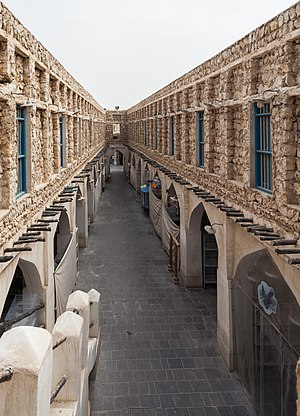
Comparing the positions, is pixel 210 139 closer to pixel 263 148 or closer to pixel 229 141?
pixel 229 141

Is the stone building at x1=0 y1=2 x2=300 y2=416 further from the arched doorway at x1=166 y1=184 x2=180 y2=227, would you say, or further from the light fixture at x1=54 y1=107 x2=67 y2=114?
the arched doorway at x1=166 y1=184 x2=180 y2=227

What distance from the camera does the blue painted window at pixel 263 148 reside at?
27.5 feet

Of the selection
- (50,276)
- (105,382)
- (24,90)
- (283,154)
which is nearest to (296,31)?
(283,154)

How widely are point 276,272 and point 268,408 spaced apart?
2.56m

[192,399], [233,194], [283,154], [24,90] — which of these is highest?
[24,90]

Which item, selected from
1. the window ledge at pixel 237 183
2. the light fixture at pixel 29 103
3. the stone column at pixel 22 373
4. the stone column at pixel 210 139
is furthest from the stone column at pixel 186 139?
the stone column at pixel 22 373

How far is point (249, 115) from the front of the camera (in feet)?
29.1

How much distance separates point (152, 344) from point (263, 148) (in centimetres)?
595

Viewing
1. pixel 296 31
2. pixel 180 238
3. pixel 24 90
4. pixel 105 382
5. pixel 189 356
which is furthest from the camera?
pixel 180 238

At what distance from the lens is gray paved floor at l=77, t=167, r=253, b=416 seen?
9.17 metres

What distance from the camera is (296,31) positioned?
6.73 meters

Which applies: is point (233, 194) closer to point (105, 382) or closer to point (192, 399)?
point (192, 399)

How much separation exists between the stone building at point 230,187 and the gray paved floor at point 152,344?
26.8 inches

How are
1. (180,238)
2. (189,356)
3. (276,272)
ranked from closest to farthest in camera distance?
1. (276,272)
2. (189,356)
3. (180,238)
